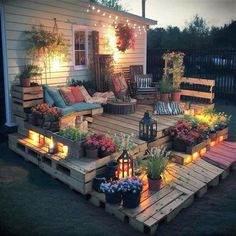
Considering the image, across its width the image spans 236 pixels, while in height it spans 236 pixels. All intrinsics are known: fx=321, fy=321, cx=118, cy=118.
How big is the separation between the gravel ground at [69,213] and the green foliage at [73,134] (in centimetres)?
81

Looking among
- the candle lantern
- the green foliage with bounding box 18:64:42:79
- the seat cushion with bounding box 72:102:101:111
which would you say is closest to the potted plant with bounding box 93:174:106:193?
the candle lantern

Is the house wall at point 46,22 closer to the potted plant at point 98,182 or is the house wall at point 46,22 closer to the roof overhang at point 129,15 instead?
the roof overhang at point 129,15

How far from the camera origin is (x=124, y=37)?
10062mm

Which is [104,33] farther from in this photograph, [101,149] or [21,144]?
[101,149]

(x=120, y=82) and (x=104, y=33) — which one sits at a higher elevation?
(x=104, y=33)

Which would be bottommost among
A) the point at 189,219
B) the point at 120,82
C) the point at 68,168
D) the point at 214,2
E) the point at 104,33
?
the point at 189,219

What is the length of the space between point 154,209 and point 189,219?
53cm

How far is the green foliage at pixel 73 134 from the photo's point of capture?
219 inches

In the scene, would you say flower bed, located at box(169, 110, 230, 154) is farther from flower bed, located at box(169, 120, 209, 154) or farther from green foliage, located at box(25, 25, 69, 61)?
green foliage, located at box(25, 25, 69, 61)

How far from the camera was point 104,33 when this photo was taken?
32.4 ft

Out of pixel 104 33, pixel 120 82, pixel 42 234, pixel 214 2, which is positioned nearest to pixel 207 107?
pixel 120 82

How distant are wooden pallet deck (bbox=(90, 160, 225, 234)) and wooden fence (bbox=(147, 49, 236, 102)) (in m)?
7.81

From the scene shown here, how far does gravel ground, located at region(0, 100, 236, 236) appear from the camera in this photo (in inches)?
167

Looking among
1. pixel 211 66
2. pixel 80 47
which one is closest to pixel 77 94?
pixel 80 47
